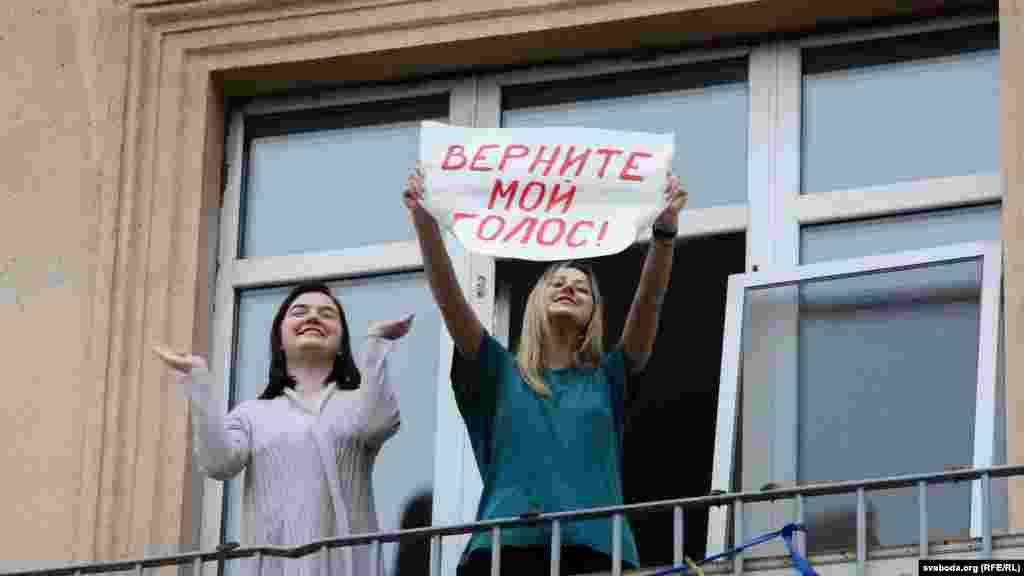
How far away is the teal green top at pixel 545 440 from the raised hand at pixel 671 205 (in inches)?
15.0

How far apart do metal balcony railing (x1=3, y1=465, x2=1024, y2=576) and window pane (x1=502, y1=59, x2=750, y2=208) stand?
72.9 inches

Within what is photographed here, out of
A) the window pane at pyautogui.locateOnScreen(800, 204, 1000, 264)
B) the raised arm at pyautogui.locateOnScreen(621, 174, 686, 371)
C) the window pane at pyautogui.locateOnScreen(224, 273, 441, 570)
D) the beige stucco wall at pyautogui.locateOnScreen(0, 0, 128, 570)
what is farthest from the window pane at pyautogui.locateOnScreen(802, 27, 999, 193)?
the beige stucco wall at pyautogui.locateOnScreen(0, 0, 128, 570)

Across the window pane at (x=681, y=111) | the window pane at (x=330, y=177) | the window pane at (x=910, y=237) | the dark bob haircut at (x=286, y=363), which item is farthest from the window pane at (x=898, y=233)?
the dark bob haircut at (x=286, y=363)

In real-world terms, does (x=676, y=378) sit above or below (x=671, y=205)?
below

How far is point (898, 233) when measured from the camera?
33.0ft

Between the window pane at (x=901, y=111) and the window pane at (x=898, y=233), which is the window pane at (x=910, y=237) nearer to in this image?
the window pane at (x=898, y=233)

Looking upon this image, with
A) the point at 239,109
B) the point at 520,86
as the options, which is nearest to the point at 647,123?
the point at 520,86

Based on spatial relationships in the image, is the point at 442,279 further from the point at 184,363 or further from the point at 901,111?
the point at 901,111

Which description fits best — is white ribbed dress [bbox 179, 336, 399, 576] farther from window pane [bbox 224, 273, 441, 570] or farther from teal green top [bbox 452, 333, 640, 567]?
window pane [bbox 224, 273, 441, 570]

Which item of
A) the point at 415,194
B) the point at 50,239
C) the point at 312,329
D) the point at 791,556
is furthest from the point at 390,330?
the point at 50,239

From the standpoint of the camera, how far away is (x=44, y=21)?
10.9 metres

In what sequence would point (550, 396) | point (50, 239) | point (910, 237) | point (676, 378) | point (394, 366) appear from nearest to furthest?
point (550, 396) < point (910, 237) < point (676, 378) < point (394, 366) < point (50, 239)

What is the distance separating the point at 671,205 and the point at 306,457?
112 cm

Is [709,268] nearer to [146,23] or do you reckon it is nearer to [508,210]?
[508,210]
